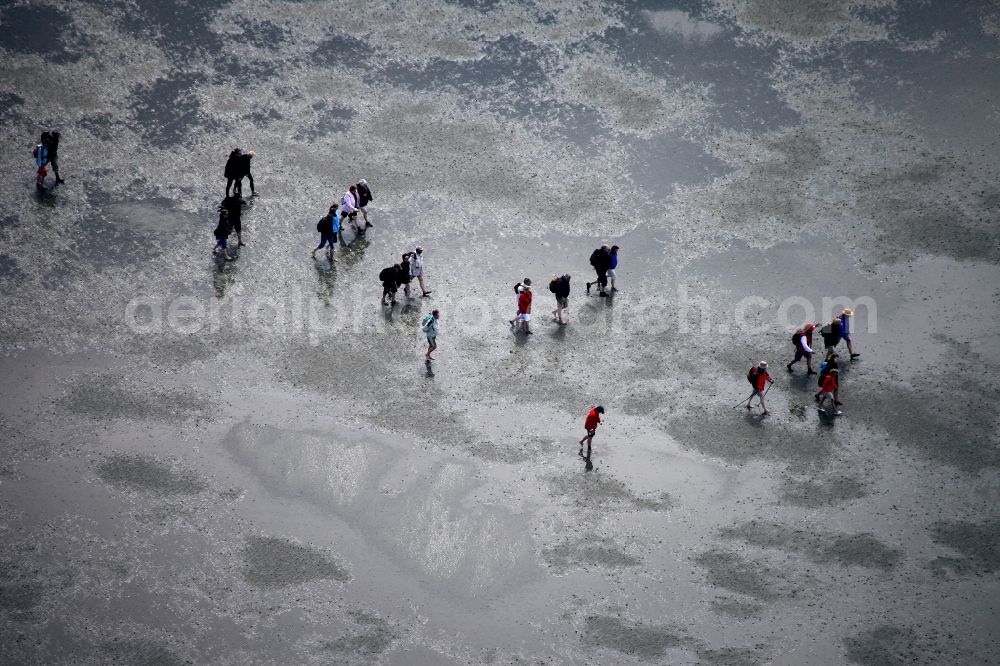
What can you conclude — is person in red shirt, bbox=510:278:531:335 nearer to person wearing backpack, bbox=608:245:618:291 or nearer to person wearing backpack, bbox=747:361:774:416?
person wearing backpack, bbox=608:245:618:291

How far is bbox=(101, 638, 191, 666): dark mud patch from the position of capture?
19.9m

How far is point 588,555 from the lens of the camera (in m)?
22.4

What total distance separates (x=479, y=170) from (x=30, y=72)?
1343 cm

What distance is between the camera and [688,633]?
2105 centimetres

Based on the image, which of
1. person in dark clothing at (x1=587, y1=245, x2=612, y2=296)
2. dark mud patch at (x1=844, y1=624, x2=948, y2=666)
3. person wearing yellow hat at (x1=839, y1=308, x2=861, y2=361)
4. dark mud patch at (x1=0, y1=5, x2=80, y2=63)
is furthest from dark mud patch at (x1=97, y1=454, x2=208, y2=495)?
dark mud patch at (x1=0, y1=5, x2=80, y2=63)

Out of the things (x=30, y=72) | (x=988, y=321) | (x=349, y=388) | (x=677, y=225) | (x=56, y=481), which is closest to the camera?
(x=56, y=481)

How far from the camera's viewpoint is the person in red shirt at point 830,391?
1013 inches

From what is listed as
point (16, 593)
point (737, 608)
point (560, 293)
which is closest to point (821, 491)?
point (737, 608)

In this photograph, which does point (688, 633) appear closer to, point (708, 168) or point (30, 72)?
point (708, 168)

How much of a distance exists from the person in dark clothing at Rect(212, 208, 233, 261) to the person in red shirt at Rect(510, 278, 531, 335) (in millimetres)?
7301

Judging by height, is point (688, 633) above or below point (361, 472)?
below

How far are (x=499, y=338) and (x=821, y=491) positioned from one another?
8164 millimetres

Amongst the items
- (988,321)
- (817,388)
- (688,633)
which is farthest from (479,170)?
(688,633)

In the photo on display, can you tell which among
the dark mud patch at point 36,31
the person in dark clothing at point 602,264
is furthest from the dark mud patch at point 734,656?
the dark mud patch at point 36,31
